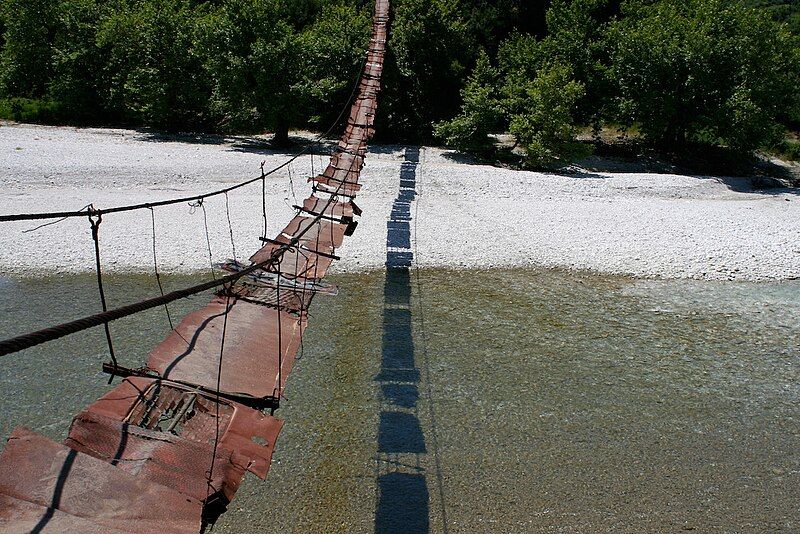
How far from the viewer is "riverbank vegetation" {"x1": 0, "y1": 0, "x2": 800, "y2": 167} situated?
21.4 metres

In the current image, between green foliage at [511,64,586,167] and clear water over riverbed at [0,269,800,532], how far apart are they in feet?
28.0

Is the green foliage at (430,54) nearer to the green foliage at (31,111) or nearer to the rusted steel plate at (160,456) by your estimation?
the green foliage at (31,111)

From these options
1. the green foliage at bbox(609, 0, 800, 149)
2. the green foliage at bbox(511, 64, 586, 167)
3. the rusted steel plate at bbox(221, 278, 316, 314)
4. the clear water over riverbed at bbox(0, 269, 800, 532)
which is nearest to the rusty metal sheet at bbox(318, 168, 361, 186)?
the clear water over riverbed at bbox(0, 269, 800, 532)

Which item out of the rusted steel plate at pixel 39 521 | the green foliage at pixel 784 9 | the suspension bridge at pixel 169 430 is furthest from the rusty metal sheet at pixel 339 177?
the green foliage at pixel 784 9

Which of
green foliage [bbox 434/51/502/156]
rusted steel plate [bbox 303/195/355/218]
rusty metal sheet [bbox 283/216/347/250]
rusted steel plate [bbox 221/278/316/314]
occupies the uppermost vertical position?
green foliage [bbox 434/51/502/156]

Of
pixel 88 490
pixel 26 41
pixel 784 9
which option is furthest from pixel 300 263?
pixel 784 9

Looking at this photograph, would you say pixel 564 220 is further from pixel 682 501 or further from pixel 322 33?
pixel 322 33

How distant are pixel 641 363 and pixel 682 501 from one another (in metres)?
3.36

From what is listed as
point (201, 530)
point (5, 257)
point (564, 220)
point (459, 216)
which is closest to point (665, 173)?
point (564, 220)

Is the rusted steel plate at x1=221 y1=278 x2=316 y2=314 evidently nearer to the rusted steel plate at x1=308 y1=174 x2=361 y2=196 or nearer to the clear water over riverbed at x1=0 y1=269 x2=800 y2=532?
the clear water over riverbed at x1=0 y1=269 x2=800 y2=532

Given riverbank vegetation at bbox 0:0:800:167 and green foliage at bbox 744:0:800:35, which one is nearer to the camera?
riverbank vegetation at bbox 0:0:800:167

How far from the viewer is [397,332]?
11.5m

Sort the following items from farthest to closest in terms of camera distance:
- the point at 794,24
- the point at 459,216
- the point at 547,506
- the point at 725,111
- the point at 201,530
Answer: the point at 794,24 < the point at 725,111 < the point at 459,216 < the point at 547,506 < the point at 201,530

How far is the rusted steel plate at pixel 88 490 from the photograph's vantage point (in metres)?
3.53
